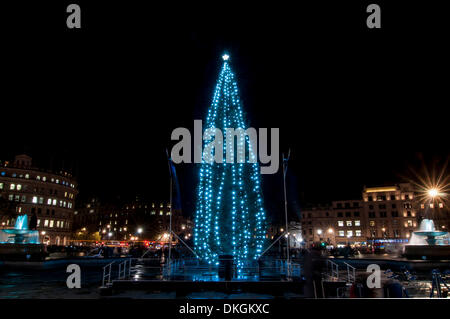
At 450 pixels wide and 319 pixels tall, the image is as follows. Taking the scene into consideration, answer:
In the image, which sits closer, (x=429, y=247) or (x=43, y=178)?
(x=429, y=247)

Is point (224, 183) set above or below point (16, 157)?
below

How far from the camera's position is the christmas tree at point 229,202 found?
16.4 meters

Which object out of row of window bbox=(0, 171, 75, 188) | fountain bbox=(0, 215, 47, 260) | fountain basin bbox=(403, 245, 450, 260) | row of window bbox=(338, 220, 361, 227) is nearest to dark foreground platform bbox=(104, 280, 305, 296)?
fountain basin bbox=(403, 245, 450, 260)

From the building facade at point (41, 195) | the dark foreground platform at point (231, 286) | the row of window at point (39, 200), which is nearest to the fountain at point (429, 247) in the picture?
the dark foreground platform at point (231, 286)

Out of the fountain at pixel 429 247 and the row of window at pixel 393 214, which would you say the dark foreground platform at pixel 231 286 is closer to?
the fountain at pixel 429 247

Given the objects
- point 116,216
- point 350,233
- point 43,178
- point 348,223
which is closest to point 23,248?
point 43,178

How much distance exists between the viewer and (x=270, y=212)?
54.2 meters

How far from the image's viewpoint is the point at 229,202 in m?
16.7

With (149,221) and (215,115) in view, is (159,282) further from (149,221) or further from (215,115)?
(149,221)

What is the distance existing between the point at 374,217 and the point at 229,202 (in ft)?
272

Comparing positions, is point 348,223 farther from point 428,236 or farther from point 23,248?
point 23,248

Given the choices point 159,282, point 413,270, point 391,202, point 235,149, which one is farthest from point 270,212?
point 391,202

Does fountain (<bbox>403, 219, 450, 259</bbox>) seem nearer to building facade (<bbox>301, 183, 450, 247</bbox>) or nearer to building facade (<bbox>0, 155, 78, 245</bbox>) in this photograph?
building facade (<bbox>301, 183, 450, 247</bbox>)
